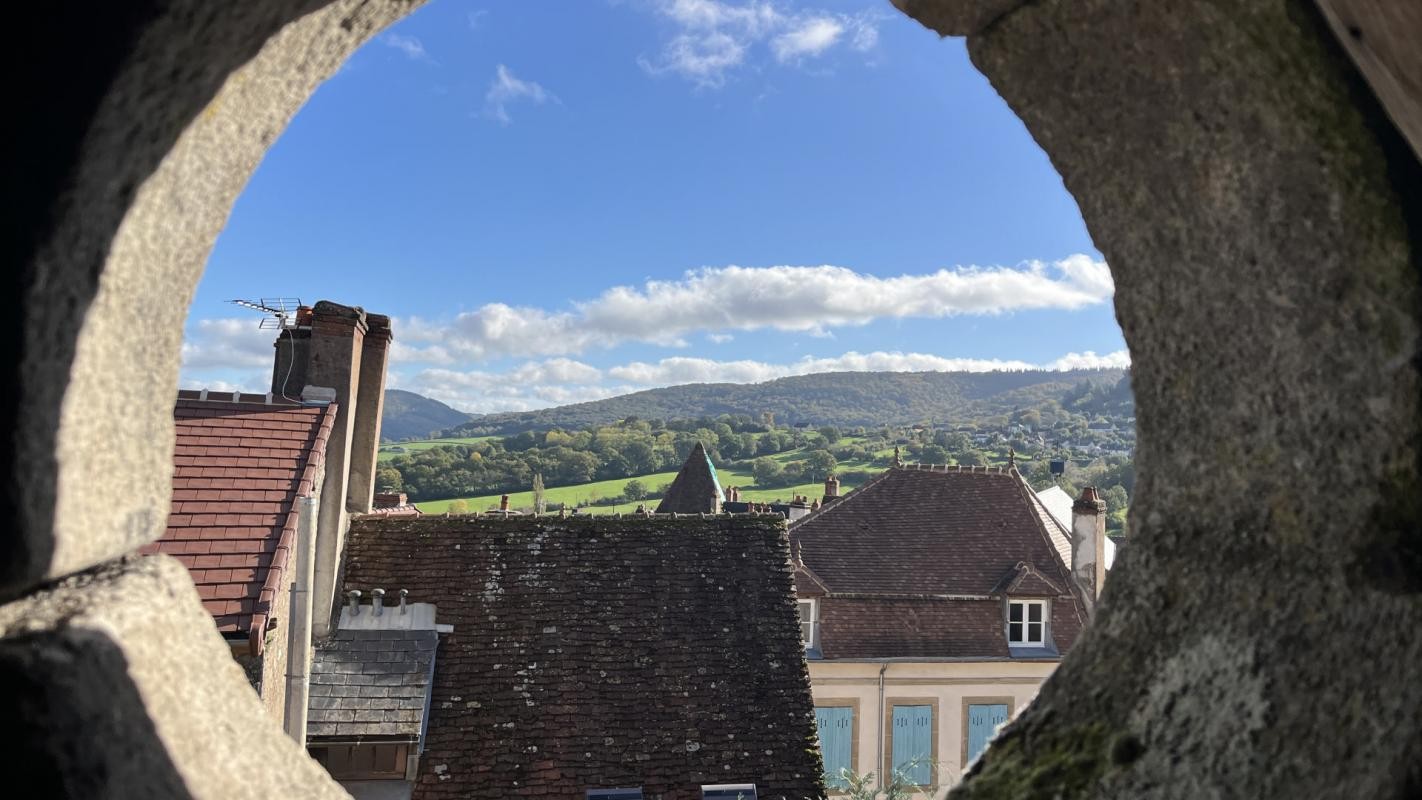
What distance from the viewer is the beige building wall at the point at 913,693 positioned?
60.1ft

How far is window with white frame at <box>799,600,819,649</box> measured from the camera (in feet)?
62.4

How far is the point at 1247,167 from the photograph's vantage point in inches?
60.5

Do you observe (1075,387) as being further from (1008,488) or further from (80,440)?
(80,440)

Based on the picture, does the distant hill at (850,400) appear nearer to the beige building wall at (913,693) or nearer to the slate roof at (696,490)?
the slate roof at (696,490)

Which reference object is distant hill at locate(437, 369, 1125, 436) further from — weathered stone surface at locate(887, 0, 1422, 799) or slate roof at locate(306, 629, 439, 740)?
weathered stone surface at locate(887, 0, 1422, 799)

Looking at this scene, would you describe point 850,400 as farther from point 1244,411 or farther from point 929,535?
point 1244,411

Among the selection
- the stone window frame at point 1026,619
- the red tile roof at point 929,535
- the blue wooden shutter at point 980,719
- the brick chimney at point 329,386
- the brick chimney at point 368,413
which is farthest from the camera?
the red tile roof at point 929,535

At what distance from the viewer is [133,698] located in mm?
1172

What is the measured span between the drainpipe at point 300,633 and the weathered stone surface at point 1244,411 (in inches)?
291

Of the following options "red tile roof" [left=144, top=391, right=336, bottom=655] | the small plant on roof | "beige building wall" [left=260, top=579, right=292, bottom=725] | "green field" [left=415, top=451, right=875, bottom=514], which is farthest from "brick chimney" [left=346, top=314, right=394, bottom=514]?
"green field" [left=415, top=451, right=875, bottom=514]

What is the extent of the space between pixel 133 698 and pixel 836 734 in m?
18.4

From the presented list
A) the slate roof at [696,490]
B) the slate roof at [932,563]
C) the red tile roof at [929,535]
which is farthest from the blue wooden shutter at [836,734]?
the slate roof at [696,490]

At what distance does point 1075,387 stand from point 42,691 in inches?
6044

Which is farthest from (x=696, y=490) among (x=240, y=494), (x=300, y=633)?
(x=240, y=494)
